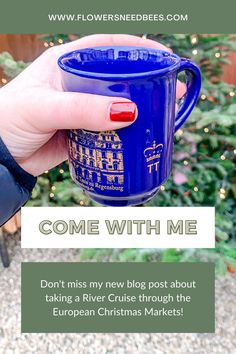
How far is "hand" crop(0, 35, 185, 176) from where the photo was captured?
34cm

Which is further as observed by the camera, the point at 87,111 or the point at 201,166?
the point at 201,166

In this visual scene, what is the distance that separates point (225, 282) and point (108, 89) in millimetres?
703

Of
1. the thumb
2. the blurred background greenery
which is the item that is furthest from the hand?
the blurred background greenery

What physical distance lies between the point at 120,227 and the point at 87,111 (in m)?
0.23

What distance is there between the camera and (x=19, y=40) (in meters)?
0.74

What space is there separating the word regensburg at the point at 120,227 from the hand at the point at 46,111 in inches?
3.4

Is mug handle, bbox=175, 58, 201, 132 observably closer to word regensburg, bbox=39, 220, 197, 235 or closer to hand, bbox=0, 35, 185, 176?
hand, bbox=0, 35, 185, 176

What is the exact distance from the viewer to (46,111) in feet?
1.20

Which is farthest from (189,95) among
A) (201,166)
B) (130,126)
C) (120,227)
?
(201,166)

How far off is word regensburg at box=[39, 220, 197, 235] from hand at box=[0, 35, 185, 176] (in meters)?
0.09

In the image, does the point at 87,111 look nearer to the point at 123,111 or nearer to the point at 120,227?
the point at 123,111

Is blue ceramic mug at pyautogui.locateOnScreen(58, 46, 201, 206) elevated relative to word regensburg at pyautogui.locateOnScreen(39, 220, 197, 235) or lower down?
elevated

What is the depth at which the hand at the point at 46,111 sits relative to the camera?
343 mm

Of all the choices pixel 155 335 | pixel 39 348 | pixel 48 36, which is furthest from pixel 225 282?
pixel 48 36
